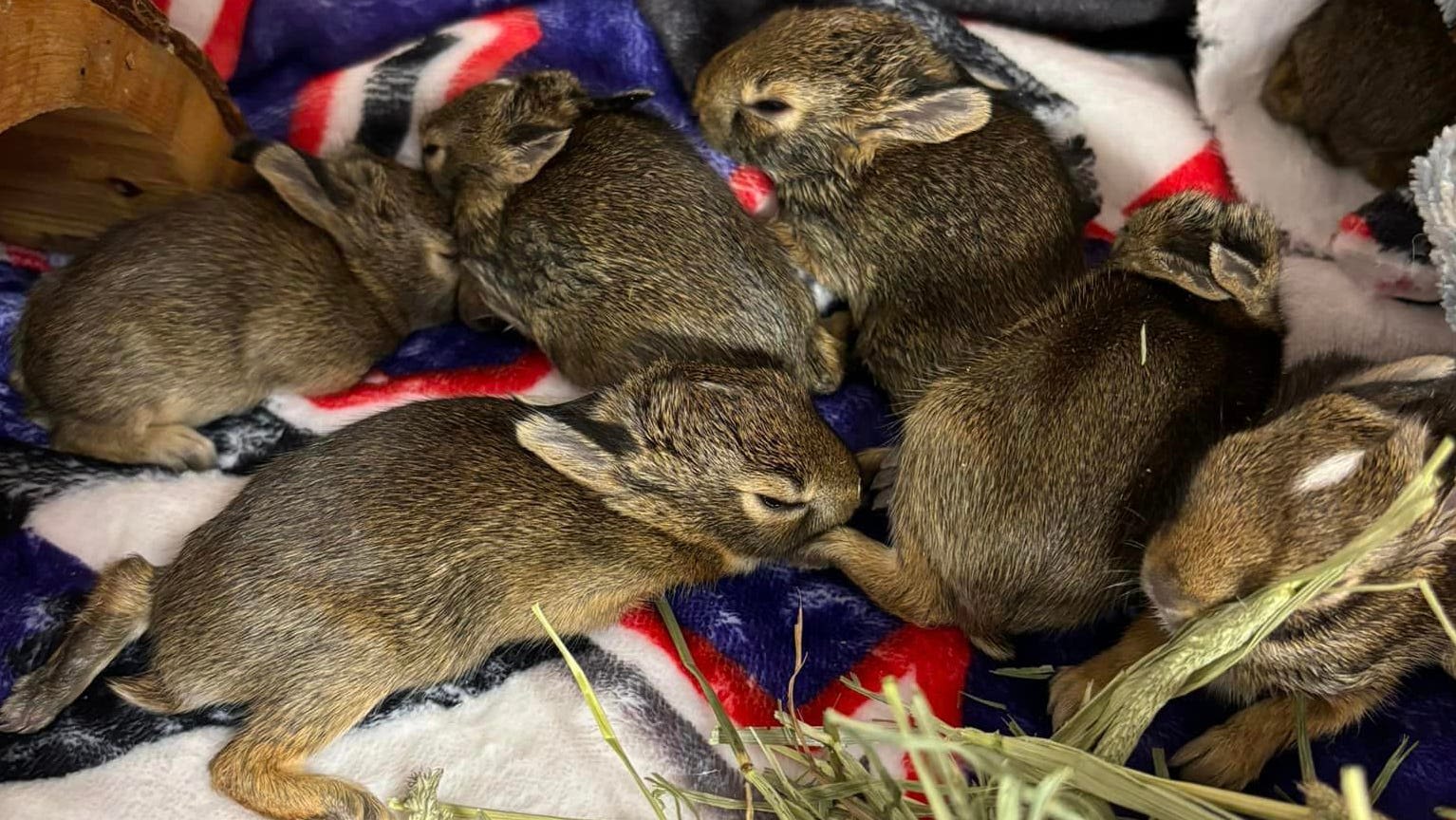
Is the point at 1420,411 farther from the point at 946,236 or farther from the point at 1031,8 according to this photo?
the point at 1031,8

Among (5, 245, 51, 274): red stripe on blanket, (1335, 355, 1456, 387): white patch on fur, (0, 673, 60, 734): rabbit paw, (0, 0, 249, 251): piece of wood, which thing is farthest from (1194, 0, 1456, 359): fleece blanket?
(5, 245, 51, 274): red stripe on blanket

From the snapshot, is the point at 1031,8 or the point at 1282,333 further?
the point at 1031,8

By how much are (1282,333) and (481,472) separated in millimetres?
1764

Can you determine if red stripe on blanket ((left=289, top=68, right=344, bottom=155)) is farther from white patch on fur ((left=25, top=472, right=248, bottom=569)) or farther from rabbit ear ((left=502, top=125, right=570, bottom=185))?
white patch on fur ((left=25, top=472, right=248, bottom=569))

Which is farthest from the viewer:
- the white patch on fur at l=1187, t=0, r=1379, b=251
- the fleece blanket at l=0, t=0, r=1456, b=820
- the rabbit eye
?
the white patch on fur at l=1187, t=0, r=1379, b=251

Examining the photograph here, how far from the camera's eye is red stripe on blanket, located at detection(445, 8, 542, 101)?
10.2 ft

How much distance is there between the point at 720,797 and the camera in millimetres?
2094

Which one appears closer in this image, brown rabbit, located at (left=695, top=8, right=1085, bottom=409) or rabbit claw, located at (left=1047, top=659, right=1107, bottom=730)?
rabbit claw, located at (left=1047, top=659, right=1107, bottom=730)

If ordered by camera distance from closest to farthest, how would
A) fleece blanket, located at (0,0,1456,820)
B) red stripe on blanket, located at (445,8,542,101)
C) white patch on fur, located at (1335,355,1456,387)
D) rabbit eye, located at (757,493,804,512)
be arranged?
white patch on fur, located at (1335,355,1456,387) → fleece blanket, located at (0,0,1456,820) → rabbit eye, located at (757,493,804,512) → red stripe on blanket, located at (445,8,542,101)

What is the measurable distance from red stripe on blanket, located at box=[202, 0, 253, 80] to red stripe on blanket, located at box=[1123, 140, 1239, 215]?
264 centimetres

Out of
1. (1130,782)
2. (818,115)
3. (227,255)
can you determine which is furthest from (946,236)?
(227,255)

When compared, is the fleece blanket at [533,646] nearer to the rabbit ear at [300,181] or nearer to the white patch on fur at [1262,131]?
the white patch on fur at [1262,131]

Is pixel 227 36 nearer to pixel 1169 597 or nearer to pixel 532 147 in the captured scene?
pixel 532 147

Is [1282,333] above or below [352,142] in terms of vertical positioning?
below
